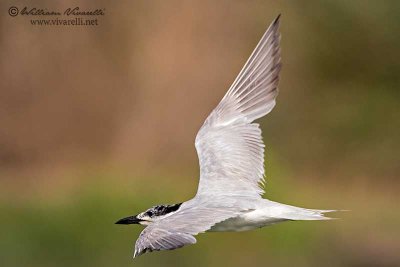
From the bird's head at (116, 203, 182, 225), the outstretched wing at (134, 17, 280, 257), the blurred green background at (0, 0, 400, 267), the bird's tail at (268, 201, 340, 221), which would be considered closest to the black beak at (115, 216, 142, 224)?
the bird's head at (116, 203, 182, 225)

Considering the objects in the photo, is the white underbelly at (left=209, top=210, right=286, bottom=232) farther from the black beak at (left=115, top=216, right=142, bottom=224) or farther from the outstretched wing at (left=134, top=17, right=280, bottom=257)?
the black beak at (left=115, top=216, right=142, bottom=224)

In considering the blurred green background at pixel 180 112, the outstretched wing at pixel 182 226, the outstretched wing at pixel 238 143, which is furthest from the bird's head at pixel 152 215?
the blurred green background at pixel 180 112

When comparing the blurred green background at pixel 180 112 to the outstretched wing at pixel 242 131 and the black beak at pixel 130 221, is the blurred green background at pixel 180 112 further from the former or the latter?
the black beak at pixel 130 221

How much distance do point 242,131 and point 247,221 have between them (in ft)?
3.26

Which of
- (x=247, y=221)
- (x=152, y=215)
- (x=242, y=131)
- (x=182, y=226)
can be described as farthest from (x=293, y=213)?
(x=242, y=131)

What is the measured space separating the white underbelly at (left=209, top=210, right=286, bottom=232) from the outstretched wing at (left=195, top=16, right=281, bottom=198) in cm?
35

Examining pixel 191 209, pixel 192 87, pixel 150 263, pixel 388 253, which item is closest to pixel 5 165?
pixel 192 87

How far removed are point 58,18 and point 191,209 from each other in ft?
22.8

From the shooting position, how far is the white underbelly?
25.6 ft

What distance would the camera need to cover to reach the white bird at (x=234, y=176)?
7.35 metres

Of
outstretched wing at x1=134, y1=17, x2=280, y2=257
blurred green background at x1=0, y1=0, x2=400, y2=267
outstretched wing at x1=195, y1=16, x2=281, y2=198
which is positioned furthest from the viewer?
blurred green background at x1=0, y1=0, x2=400, y2=267

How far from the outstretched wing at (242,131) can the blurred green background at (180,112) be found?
373cm

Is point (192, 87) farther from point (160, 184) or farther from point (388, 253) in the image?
point (388, 253)

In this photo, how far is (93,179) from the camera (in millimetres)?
13453
